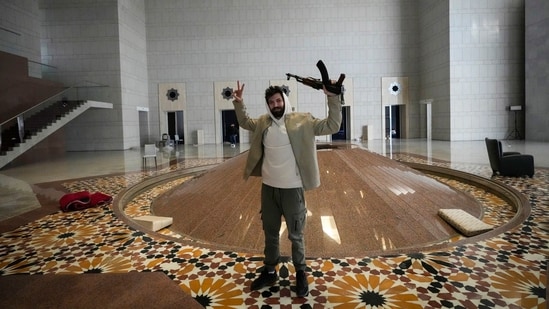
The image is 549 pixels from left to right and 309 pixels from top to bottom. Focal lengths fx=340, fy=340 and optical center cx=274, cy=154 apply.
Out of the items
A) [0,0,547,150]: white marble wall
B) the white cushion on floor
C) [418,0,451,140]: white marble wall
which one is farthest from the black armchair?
[0,0,547,150]: white marble wall

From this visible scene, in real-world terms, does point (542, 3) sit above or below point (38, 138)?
above

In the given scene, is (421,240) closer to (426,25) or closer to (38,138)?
(38,138)

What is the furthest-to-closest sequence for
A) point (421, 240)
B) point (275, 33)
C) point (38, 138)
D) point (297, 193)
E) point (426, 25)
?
1. point (275, 33)
2. point (426, 25)
3. point (38, 138)
4. point (421, 240)
5. point (297, 193)

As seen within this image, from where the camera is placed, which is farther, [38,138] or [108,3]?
[108,3]

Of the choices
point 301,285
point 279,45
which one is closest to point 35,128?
point 301,285

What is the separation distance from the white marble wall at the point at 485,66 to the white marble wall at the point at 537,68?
75 cm

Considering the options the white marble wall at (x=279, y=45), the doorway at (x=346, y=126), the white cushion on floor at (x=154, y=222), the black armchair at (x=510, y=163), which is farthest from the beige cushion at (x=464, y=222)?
the doorway at (x=346, y=126)

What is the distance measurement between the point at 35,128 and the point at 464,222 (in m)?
10.6

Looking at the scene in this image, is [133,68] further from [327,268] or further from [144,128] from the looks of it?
[327,268]

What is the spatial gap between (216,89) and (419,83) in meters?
10.1

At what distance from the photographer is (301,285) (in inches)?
77.1

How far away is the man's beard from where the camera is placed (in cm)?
209

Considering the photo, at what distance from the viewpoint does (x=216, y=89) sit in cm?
1714

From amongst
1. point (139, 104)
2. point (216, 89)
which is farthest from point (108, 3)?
point (216, 89)
